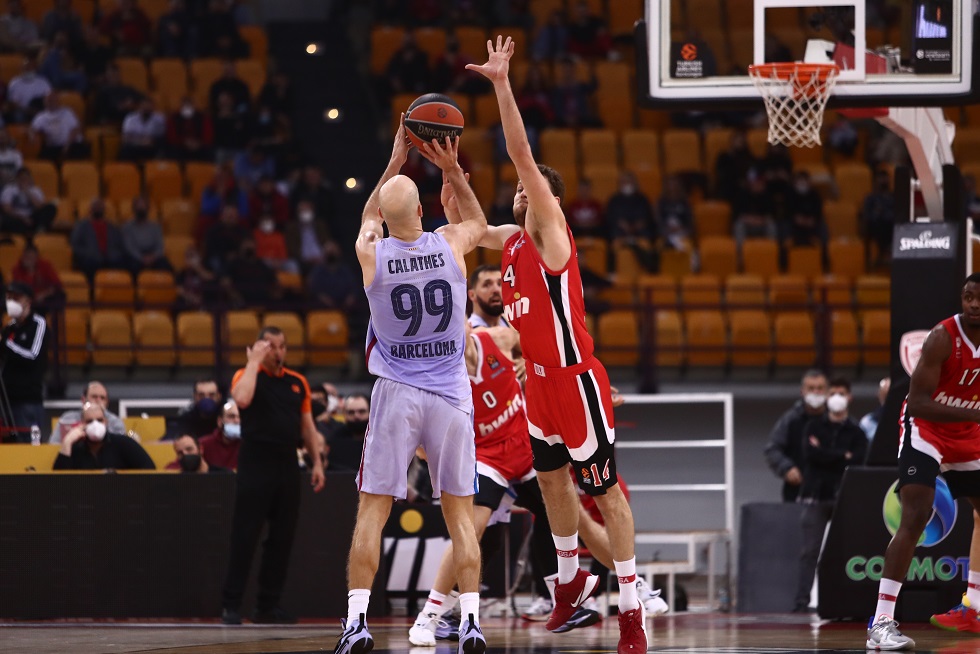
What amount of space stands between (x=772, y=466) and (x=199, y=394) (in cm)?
→ 579

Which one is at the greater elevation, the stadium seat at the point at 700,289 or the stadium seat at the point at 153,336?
the stadium seat at the point at 700,289

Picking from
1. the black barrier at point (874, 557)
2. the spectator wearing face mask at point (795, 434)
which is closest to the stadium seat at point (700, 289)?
the spectator wearing face mask at point (795, 434)

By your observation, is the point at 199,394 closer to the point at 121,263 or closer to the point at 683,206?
the point at 121,263

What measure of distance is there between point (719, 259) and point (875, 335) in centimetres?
231

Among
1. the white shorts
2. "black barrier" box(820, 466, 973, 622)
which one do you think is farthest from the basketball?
"black barrier" box(820, 466, 973, 622)

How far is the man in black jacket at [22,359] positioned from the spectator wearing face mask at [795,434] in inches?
291

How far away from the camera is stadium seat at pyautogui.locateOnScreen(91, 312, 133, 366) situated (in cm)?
1817

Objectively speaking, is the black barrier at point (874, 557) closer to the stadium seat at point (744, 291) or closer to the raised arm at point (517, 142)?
the raised arm at point (517, 142)

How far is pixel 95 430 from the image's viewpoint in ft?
42.4

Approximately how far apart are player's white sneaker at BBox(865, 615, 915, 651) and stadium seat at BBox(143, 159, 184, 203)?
13.6 metres

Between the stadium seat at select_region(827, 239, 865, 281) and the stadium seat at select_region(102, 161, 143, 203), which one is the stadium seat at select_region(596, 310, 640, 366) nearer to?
the stadium seat at select_region(827, 239, 865, 281)

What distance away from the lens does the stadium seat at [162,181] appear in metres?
20.4

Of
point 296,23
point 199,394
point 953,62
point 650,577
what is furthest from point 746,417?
point 296,23

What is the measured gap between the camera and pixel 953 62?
10.7 meters
